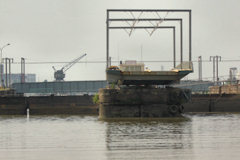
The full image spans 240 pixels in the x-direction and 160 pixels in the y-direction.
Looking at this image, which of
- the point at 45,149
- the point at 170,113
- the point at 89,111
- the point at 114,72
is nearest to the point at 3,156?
the point at 45,149

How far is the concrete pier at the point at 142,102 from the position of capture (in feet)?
179

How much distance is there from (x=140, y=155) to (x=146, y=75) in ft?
98.5

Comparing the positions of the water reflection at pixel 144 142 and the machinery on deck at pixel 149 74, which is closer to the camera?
the water reflection at pixel 144 142

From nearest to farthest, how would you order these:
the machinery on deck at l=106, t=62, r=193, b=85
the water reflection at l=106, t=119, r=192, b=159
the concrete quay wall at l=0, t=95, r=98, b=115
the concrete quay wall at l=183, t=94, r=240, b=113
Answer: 1. the water reflection at l=106, t=119, r=192, b=159
2. the machinery on deck at l=106, t=62, r=193, b=85
3. the concrete quay wall at l=0, t=95, r=98, b=115
4. the concrete quay wall at l=183, t=94, r=240, b=113

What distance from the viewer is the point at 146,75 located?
53.1m

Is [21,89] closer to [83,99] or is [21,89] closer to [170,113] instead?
[83,99]

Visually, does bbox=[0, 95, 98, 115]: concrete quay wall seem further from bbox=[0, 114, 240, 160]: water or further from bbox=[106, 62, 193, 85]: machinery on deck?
bbox=[0, 114, 240, 160]: water

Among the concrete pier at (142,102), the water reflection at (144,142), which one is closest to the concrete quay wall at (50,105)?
the concrete pier at (142,102)

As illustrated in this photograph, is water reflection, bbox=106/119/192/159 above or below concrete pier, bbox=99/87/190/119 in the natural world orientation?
below

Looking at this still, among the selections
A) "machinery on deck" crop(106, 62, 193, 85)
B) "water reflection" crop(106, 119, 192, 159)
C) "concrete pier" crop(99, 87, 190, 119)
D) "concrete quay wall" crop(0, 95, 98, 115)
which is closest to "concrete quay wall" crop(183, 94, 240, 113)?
"concrete quay wall" crop(0, 95, 98, 115)

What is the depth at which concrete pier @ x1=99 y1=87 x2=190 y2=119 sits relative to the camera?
54.7m

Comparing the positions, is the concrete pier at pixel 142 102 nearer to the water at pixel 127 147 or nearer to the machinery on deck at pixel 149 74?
the machinery on deck at pixel 149 74

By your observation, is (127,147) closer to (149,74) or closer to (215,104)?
(149,74)

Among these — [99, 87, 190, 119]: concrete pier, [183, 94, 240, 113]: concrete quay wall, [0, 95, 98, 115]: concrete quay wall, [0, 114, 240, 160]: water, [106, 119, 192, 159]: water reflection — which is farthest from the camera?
[183, 94, 240, 113]: concrete quay wall
